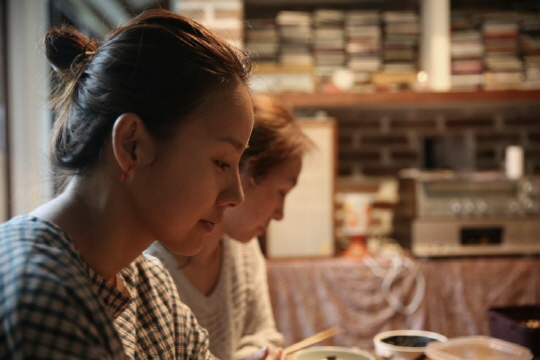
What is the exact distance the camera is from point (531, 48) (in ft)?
9.26

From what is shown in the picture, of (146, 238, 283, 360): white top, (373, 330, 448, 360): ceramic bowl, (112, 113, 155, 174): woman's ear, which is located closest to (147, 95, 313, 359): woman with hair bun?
(146, 238, 283, 360): white top

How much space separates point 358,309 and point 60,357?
6.81ft

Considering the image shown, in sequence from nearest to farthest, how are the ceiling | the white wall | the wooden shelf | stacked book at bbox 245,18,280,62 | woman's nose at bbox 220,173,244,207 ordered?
woman's nose at bbox 220,173,244,207
the white wall
the wooden shelf
the ceiling
stacked book at bbox 245,18,280,62

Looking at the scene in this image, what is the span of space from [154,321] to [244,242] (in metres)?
0.48

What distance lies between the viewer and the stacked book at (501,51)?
110 inches

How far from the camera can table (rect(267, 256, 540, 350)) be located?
2.47m

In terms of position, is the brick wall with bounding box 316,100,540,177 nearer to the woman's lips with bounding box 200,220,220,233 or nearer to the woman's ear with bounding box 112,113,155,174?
the woman's lips with bounding box 200,220,220,233

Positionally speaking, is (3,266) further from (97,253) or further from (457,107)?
(457,107)

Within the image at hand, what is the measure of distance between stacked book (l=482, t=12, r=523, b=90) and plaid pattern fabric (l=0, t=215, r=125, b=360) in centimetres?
257

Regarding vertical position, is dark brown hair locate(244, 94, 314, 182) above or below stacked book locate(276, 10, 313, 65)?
below

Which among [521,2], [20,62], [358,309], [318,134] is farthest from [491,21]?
[20,62]

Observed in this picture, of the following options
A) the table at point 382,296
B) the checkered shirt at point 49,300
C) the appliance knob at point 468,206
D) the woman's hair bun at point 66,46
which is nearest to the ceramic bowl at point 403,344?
the checkered shirt at point 49,300

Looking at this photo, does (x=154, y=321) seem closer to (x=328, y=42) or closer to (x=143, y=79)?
(x=143, y=79)

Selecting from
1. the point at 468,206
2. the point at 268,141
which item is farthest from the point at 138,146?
the point at 468,206
